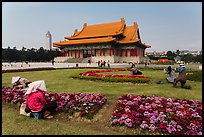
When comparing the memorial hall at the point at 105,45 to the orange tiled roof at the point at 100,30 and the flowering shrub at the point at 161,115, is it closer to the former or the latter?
the orange tiled roof at the point at 100,30

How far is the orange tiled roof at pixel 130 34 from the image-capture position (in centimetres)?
4543

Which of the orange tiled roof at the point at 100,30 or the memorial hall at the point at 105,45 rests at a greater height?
the orange tiled roof at the point at 100,30

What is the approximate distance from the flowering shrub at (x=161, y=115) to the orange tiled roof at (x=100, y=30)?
39.7 metres

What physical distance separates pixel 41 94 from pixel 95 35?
4287 centimetres

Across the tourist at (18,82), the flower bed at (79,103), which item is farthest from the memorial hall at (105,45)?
the flower bed at (79,103)

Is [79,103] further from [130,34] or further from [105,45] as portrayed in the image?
[130,34]

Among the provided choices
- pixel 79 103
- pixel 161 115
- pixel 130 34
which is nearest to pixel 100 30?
pixel 130 34

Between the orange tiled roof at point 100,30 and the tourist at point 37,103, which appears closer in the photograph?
the tourist at point 37,103

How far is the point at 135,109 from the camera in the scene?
234 inches

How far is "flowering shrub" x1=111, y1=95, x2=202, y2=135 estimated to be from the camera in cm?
486

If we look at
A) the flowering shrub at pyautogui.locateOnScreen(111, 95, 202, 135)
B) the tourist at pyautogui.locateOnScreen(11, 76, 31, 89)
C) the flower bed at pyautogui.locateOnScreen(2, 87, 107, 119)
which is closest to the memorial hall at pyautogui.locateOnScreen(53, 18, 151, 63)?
the tourist at pyautogui.locateOnScreen(11, 76, 31, 89)

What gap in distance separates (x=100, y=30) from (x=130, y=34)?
787 cm

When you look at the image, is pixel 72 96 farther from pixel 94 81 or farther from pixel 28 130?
pixel 94 81

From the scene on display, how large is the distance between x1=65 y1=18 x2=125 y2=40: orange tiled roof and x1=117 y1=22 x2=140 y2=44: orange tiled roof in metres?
1.81
